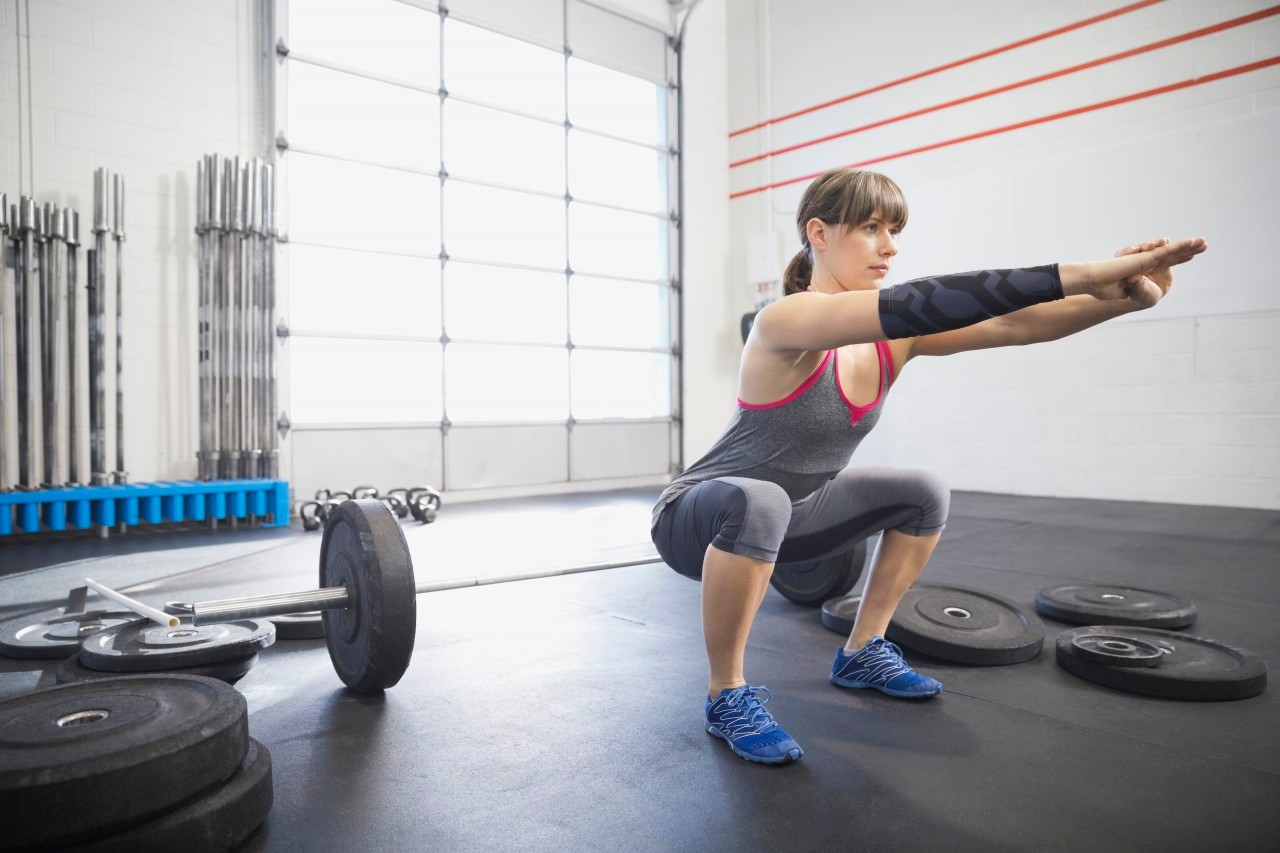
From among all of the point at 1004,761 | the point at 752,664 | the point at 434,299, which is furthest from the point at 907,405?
the point at 1004,761

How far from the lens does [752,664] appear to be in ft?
6.24

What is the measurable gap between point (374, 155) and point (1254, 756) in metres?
5.42

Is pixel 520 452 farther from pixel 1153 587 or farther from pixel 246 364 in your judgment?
pixel 1153 587

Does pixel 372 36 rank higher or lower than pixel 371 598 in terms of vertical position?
higher

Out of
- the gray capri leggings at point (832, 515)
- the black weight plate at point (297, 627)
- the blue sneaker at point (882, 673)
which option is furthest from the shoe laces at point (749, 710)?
the black weight plate at point (297, 627)

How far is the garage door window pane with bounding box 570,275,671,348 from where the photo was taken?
21.3ft

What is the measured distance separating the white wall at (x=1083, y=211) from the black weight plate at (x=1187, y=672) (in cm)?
366

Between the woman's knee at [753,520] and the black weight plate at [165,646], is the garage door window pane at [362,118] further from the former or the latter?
the woman's knee at [753,520]

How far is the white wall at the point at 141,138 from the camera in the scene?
4180 millimetres

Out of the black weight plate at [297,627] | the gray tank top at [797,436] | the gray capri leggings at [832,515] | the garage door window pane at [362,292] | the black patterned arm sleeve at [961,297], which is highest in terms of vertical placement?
the garage door window pane at [362,292]

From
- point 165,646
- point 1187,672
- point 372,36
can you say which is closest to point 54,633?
point 165,646

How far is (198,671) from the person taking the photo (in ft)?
5.53

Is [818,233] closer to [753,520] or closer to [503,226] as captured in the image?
[753,520]

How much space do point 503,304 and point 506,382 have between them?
0.57 metres
